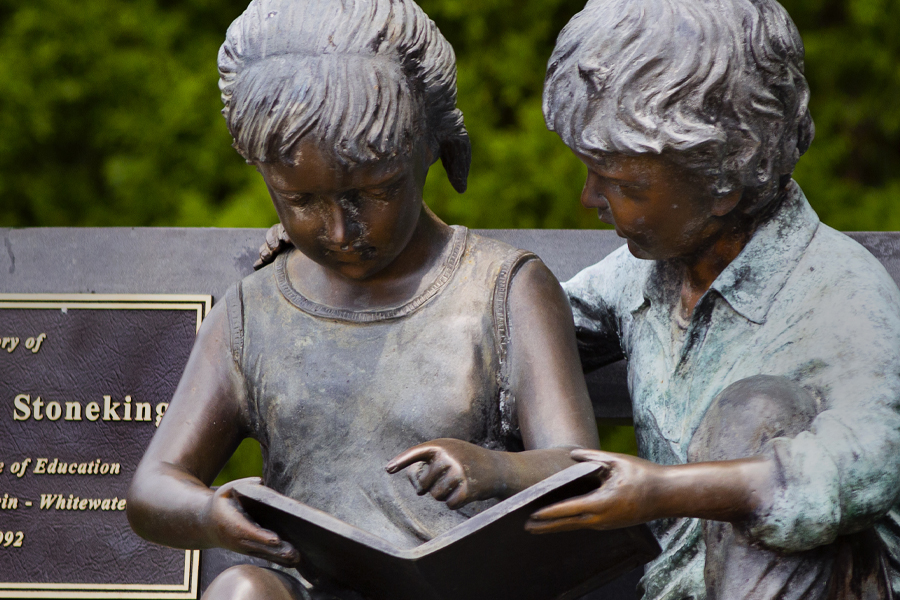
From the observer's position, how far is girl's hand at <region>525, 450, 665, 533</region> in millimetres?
2447

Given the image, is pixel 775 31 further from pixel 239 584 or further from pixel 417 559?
pixel 239 584

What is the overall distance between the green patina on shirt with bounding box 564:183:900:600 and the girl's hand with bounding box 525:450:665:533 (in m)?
0.18

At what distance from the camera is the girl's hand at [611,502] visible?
8.03 ft

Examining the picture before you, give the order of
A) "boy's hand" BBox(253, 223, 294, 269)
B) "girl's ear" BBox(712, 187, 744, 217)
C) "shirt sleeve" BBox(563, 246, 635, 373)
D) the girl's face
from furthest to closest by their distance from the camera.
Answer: "shirt sleeve" BBox(563, 246, 635, 373)
"boy's hand" BBox(253, 223, 294, 269)
"girl's ear" BBox(712, 187, 744, 217)
the girl's face

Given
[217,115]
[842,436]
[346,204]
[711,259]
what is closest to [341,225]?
[346,204]

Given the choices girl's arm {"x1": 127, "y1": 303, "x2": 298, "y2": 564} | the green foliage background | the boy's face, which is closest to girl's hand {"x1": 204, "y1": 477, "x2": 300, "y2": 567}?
girl's arm {"x1": 127, "y1": 303, "x2": 298, "y2": 564}

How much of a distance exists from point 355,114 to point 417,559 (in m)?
0.77

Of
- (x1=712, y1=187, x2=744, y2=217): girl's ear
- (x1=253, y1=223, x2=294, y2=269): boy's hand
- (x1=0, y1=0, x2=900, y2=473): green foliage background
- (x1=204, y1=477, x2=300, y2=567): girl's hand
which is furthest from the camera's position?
(x1=0, y1=0, x2=900, y2=473): green foliage background

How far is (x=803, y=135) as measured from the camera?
2.93 meters

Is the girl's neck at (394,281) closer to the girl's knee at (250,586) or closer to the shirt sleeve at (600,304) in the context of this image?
the shirt sleeve at (600,304)

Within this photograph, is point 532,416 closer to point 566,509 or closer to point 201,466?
point 566,509

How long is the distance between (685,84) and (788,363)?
21.0 inches

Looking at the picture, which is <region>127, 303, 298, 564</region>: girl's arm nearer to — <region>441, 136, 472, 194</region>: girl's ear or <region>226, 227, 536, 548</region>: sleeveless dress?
<region>226, 227, 536, 548</region>: sleeveless dress

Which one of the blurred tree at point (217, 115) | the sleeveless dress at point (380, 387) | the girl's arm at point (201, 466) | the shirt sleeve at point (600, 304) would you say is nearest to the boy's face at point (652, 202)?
the sleeveless dress at point (380, 387)
